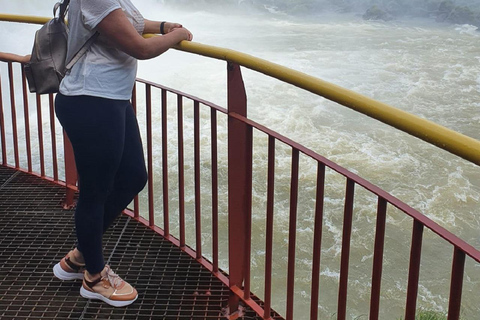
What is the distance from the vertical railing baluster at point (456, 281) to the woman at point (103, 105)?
3.37ft

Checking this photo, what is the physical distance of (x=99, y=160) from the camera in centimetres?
195

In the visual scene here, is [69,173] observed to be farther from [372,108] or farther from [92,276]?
[372,108]

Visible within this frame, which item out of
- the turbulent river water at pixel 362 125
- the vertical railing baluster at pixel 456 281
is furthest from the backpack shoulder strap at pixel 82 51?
the turbulent river water at pixel 362 125

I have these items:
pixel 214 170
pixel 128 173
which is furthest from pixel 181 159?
pixel 128 173

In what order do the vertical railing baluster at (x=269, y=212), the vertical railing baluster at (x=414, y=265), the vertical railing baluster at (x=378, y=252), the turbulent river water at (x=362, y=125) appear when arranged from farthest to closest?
the turbulent river water at (x=362, y=125), the vertical railing baluster at (x=269, y=212), the vertical railing baluster at (x=378, y=252), the vertical railing baluster at (x=414, y=265)

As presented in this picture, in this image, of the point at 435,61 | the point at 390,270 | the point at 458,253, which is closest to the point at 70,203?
A: the point at 458,253

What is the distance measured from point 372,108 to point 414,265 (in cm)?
39

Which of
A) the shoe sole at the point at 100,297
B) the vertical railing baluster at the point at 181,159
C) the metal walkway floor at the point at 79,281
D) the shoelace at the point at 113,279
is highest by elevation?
the vertical railing baluster at the point at 181,159

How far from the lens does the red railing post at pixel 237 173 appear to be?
199 centimetres

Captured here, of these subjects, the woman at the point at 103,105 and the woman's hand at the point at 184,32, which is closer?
the woman at the point at 103,105

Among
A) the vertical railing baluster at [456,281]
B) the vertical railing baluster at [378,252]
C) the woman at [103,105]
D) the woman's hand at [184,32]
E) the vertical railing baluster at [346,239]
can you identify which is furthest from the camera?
the woman's hand at [184,32]

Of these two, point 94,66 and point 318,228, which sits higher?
point 94,66

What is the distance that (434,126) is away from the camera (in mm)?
1257

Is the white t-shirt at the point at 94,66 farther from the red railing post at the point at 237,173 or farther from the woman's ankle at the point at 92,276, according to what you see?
the woman's ankle at the point at 92,276
